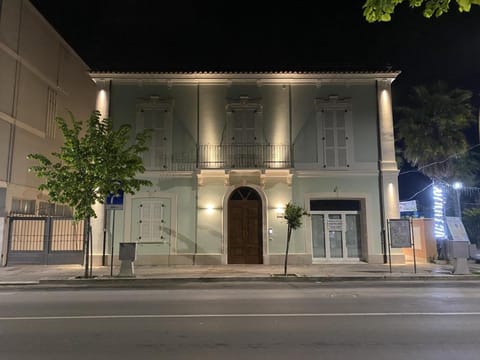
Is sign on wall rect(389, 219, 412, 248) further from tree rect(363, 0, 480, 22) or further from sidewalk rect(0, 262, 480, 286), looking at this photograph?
tree rect(363, 0, 480, 22)

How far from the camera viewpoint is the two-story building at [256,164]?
16094 millimetres

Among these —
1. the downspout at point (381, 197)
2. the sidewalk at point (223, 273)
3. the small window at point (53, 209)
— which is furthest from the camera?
the small window at point (53, 209)

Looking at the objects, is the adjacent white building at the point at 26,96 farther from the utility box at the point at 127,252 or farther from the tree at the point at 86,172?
the utility box at the point at 127,252

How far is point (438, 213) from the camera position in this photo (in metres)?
18.2

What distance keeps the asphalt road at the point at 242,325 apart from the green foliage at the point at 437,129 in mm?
14257

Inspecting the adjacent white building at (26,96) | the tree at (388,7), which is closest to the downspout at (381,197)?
the tree at (388,7)

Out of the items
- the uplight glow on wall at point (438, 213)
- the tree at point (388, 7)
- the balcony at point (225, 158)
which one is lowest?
the uplight glow on wall at point (438, 213)

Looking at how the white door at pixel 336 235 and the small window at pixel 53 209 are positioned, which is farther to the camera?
the small window at pixel 53 209

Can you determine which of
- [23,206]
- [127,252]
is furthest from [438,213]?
[23,206]

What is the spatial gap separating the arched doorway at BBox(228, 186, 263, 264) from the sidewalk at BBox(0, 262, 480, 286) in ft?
3.13

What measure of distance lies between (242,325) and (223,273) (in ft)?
23.3

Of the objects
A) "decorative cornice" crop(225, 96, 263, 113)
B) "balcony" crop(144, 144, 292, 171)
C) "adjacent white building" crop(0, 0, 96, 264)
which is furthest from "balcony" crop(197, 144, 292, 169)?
"adjacent white building" crop(0, 0, 96, 264)

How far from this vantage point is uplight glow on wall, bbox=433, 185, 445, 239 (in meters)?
17.1

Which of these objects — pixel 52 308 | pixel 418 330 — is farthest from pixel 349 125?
pixel 52 308
